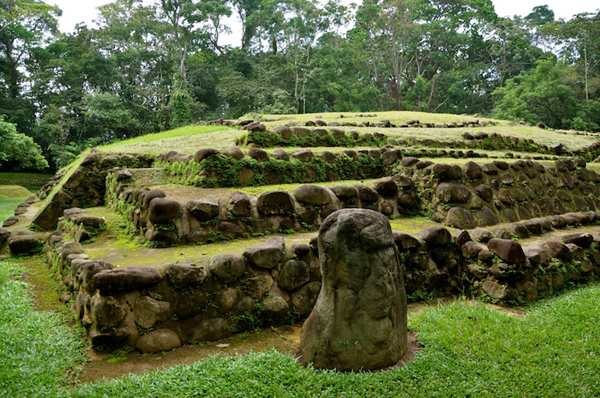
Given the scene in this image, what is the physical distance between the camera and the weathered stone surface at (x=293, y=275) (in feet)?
10.9

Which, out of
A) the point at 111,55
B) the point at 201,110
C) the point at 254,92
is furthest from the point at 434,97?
the point at 111,55

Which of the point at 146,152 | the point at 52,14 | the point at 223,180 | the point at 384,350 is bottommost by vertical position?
the point at 384,350

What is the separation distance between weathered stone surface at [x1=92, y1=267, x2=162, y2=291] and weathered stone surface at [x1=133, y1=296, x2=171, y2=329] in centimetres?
11

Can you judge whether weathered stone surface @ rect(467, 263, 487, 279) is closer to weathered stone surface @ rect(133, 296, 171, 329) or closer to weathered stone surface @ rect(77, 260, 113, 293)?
weathered stone surface @ rect(133, 296, 171, 329)

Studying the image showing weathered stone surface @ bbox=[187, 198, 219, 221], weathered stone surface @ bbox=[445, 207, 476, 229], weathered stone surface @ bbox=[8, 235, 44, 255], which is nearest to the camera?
weathered stone surface @ bbox=[187, 198, 219, 221]

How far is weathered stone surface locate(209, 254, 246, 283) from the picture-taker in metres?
3.08

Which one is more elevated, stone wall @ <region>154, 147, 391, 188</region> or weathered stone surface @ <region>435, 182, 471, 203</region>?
stone wall @ <region>154, 147, 391, 188</region>

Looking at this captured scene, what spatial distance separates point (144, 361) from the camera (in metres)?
2.65

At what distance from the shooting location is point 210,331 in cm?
296

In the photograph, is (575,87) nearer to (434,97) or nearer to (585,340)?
(434,97)

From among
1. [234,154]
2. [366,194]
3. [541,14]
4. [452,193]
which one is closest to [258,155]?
[234,154]

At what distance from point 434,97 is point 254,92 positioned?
13.3 metres

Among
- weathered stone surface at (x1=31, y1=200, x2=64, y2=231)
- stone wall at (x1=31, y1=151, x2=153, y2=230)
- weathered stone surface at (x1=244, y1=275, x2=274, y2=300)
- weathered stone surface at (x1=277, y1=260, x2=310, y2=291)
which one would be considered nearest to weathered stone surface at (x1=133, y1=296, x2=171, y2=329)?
weathered stone surface at (x1=244, y1=275, x2=274, y2=300)

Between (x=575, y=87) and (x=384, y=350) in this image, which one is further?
(x=575, y=87)
